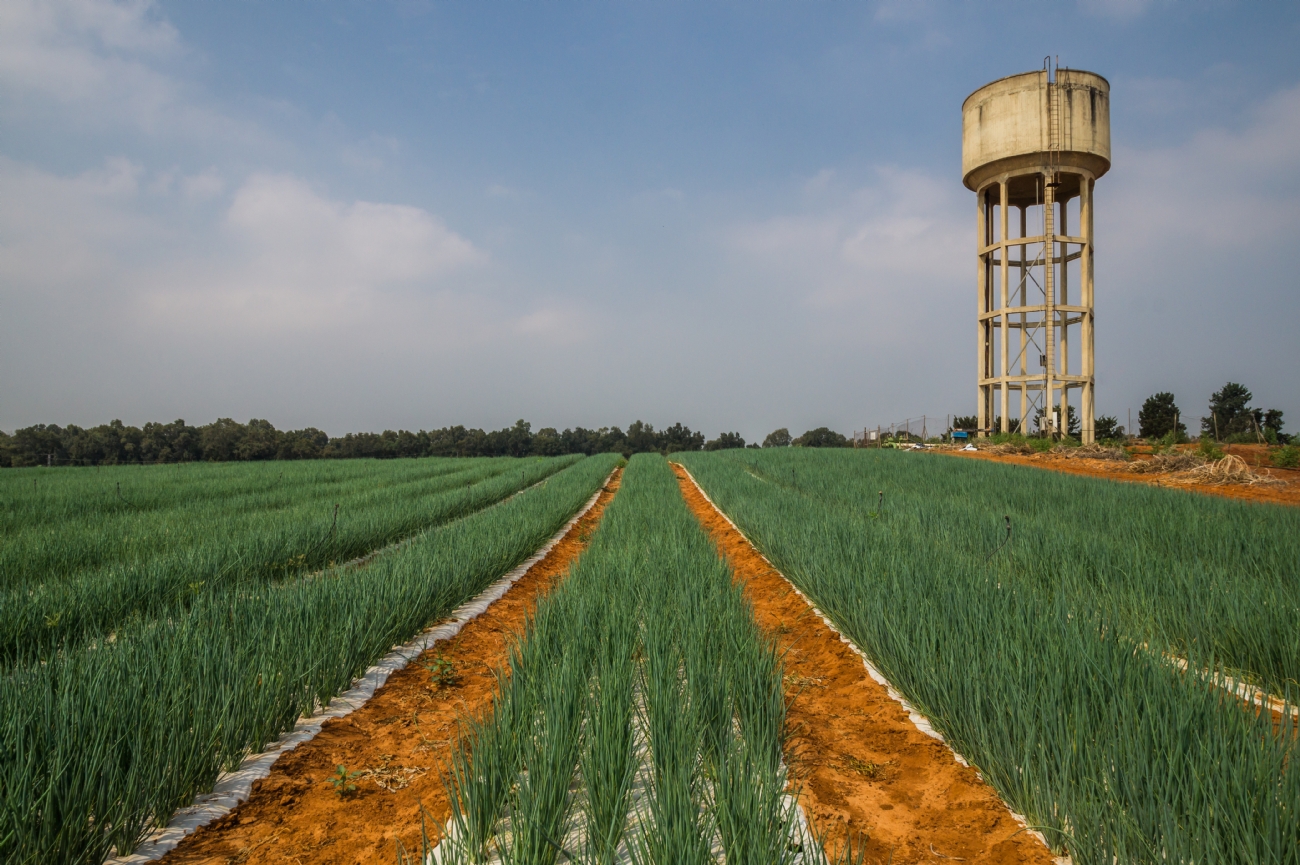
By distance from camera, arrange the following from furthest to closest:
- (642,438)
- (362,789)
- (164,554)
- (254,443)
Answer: (642,438) < (254,443) < (164,554) < (362,789)

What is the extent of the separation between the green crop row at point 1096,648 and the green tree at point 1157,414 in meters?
20.1

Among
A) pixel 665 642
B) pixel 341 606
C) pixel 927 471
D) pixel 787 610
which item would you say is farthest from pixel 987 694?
pixel 927 471

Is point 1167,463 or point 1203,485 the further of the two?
Answer: point 1167,463

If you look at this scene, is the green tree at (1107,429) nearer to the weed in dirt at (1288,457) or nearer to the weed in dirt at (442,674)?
the weed in dirt at (1288,457)

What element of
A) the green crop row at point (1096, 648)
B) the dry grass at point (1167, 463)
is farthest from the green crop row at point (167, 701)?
the dry grass at point (1167, 463)

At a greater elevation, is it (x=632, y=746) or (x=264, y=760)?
(x=632, y=746)

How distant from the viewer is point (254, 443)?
108ft

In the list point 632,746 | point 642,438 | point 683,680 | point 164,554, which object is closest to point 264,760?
point 632,746

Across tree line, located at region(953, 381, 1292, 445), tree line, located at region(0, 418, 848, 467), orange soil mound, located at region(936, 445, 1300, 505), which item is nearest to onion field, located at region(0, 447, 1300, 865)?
orange soil mound, located at region(936, 445, 1300, 505)

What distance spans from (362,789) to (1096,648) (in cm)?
262

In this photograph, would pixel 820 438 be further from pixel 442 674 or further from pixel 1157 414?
pixel 442 674

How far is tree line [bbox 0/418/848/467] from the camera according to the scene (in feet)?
102

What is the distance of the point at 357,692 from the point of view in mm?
2820

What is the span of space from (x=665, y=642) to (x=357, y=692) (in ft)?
4.91
